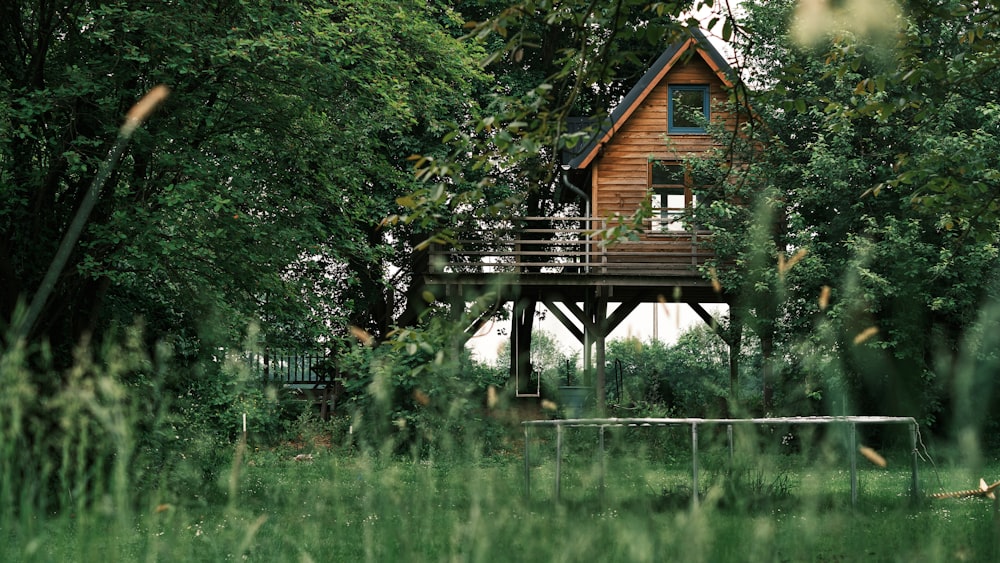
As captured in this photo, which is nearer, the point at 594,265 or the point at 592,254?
the point at 594,265

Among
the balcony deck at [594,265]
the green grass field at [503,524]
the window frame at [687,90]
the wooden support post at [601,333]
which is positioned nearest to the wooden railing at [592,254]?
the balcony deck at [594,265]

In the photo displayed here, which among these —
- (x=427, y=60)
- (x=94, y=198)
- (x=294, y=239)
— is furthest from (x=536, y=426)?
A: (x=427, y=60)

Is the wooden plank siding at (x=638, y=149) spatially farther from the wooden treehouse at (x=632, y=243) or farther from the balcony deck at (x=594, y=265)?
the balcony deck at (x=594, y=265)

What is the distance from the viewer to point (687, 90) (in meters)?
22.8

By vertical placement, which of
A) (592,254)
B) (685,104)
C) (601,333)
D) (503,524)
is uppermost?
(685,104)

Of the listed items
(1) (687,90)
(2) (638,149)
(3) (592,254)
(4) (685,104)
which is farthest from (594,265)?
(1) (687,90)

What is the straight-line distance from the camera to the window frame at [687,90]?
22688mm

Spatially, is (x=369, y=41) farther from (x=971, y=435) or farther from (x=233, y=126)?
(x=971, y=435)

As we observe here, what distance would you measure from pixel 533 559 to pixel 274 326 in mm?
11043

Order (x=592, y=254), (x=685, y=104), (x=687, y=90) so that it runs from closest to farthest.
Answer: (x=592, y=254), (x=685, y=104), (x=687, y=90)

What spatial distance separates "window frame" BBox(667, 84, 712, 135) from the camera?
22688 millimetres

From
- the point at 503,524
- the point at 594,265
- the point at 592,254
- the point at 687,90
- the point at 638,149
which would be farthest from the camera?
the point at 638,149

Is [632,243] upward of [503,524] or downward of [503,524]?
upward

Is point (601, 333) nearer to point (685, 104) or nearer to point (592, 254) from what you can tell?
point (592, 254)
